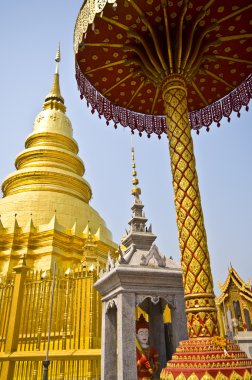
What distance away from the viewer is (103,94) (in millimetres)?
6672

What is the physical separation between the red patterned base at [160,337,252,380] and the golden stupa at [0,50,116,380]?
316 cm

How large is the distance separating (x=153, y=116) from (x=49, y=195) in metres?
11.0

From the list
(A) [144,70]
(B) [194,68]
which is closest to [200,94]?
(B) [194,68]

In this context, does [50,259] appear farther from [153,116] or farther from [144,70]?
[144,70]

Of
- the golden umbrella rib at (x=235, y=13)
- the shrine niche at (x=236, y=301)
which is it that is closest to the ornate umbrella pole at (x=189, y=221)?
the golden umbrella rib at (x=235, y=13)

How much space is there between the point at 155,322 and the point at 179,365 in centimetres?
205

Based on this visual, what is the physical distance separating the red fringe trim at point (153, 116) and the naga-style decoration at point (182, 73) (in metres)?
0.02

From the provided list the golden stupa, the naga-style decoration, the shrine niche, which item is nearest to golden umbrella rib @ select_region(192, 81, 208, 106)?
the naga-style decoration

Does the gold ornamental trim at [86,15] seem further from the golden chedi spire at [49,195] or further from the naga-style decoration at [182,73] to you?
the golden chedi spire at [49,195]

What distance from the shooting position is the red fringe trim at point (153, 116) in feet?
21.1

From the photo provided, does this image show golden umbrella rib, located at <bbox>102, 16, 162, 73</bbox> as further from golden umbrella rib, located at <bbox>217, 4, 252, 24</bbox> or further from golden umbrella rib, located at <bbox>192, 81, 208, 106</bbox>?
golden umbrella rib, located at <bbox>192, 81, 208, 106</bbox>

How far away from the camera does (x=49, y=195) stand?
17094mm

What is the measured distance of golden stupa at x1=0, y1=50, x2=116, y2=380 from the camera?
7.77 meters

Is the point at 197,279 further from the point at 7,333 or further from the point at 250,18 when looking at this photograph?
the point at 7,333
